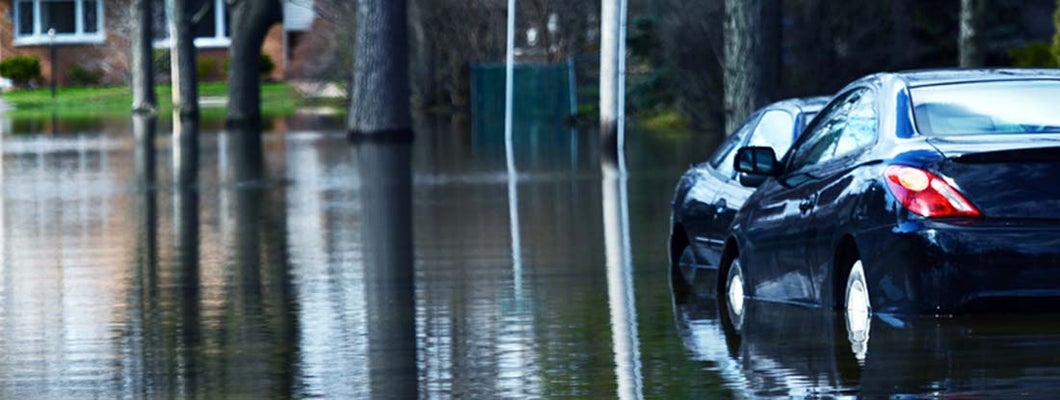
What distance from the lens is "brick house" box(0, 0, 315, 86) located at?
75625mm

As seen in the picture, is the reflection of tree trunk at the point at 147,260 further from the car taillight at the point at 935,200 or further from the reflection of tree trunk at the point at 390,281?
the car taillight at the point at 935,200

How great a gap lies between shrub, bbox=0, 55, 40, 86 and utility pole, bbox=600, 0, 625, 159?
46.2m

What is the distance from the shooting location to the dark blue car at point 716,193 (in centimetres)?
1388

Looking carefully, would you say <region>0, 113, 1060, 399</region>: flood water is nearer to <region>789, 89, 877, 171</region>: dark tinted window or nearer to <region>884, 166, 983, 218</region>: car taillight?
<region>884, 166, 983, 218</region>: car taillight

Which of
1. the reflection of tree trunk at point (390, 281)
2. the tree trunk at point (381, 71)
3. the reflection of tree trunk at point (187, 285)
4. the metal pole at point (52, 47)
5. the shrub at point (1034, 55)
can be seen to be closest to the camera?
the reflection of tree trunk at point (390, 281)

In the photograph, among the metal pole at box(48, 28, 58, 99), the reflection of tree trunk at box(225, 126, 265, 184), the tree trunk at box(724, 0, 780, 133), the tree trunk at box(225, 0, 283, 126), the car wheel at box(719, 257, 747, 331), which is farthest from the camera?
the metal pole at box(48, 28, 58, 99)

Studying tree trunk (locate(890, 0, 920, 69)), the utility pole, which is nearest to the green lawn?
tree trunk (locate(890, 0, 920, 69))

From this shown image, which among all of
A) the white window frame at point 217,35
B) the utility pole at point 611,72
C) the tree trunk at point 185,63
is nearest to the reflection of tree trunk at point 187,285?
the utility pole at point 611,72

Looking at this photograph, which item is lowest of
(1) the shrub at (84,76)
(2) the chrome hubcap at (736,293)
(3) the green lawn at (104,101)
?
(3) the green lawn at (104,101)

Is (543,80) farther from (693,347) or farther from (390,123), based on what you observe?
(693,347)

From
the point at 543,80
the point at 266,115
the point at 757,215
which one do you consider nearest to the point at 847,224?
the point at 757,215

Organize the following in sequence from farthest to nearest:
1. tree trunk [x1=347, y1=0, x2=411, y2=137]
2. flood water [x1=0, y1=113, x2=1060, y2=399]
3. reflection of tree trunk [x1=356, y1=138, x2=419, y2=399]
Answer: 1. tree trunk [x1=347, y1=0, x2=411, y2=137]
2. reflection of tree trunk [x1=356, y1=138, x2=419, y2=399]
3. flood water [x1=0, y1=113, x2=1060, y2=399]

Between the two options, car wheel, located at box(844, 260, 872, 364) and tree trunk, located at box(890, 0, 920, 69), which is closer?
car wheel, located at box(844, 260, 872, 364)

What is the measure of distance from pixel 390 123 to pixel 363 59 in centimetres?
122
